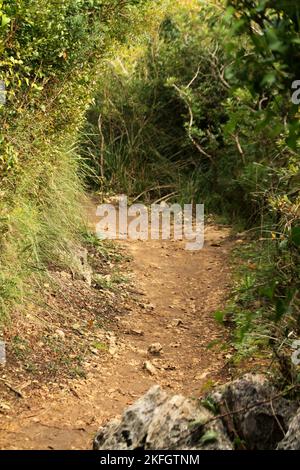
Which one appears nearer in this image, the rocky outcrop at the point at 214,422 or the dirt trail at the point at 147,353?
the rocky outcrop at the point at 214,422

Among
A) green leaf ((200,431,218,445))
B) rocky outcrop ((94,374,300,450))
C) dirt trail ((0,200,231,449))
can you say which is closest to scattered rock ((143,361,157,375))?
dirt trail ((0,200,231,449))

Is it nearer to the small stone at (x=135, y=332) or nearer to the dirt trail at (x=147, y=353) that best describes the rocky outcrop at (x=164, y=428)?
the dirt trail at (x=147, y=353)

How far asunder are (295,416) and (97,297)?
10.6ft

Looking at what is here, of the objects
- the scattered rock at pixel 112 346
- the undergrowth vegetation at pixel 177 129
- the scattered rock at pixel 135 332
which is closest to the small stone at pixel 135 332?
the scattered rock at pixel 135 332

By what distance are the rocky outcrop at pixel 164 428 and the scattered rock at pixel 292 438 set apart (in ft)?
0.86

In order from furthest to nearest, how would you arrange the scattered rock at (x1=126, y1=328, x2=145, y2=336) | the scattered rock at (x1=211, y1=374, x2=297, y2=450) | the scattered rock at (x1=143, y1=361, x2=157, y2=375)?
the scattered rock at (x1=126, y1=328, x2=145, y2=336)
the scattered rock at (x1=143, y1=361, x2=157, y2=375)
the scattered rock at (x1=211, y1=374, x2=297, y2=450)

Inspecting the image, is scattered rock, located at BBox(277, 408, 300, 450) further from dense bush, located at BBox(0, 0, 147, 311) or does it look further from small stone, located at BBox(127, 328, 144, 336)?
small stone, located at BBox(127, 328, 144, 336)

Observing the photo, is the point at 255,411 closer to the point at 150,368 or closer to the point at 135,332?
the point at 150,368

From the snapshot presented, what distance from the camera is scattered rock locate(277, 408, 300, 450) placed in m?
3.15

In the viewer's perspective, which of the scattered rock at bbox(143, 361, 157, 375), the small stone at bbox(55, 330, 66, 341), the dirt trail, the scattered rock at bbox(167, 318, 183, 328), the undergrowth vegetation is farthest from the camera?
the undergrowth vegetation

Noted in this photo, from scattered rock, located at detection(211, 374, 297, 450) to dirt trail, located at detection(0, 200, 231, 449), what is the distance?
38.6 inches

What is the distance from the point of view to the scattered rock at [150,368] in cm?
514

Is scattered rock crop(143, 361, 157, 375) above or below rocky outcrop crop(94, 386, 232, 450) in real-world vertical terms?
below
